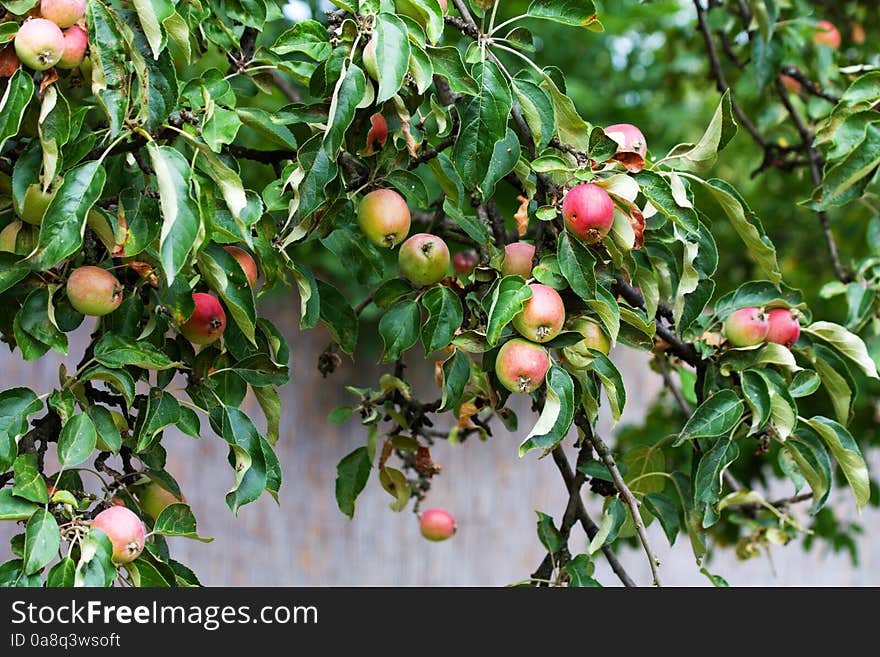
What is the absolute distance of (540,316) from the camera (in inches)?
33.1

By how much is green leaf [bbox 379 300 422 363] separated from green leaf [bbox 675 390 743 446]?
291mm

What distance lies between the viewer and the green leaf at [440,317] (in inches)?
36.2

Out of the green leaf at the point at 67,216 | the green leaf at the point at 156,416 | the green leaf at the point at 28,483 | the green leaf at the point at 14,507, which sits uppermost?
the green leaf at the point at 67,216

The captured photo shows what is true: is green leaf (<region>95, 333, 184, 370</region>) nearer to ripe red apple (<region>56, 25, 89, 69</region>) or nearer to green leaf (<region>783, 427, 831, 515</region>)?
ripe red apple (<region>56, 25, 89, 69</region>)

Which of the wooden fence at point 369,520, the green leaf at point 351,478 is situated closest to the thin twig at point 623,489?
the green leaf at point 351,478

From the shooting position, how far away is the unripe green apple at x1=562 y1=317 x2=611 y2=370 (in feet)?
2.92

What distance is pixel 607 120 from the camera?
3.36 meters

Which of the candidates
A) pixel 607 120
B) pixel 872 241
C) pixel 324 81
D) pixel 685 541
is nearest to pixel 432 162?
pixel 324 81

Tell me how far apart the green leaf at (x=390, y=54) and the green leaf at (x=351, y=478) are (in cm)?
60

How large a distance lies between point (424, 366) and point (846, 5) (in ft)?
6.67

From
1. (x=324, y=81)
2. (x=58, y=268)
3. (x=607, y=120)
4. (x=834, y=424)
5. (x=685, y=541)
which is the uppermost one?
(x=607, y=120)

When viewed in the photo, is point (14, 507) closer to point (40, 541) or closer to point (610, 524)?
point (40, 541)

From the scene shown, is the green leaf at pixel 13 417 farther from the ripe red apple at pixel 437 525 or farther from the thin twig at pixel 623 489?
the ripe red apple at pixel 437 525
